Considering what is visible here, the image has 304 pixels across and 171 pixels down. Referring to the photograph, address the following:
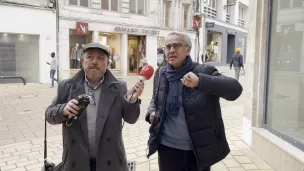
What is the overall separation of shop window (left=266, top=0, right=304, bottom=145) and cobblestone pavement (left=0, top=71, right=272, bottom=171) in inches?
26.0

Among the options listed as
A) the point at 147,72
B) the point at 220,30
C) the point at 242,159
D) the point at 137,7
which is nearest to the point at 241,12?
the point at 220,30

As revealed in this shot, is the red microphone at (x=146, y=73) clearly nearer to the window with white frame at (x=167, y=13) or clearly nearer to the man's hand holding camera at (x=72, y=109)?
the man's hand holding camera at (x=72, y=109)

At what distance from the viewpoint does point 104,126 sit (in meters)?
2.25

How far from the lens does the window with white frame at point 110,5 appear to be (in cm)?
1997

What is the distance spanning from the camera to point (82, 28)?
18609 mm

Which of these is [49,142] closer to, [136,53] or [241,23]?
[136,53]

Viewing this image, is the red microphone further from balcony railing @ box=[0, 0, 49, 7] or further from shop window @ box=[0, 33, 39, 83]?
balcony railing @ box=[0, 0, 49, 7]

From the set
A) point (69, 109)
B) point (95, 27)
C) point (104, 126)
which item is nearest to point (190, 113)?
point (104, 126)

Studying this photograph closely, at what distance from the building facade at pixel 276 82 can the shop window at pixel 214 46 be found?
25644mm

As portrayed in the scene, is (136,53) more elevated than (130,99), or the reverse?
(136,53)

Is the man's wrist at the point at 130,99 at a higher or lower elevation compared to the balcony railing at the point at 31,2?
lower

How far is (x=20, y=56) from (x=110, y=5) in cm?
706

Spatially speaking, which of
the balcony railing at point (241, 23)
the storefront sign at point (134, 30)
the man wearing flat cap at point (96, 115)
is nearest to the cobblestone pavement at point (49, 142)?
the man wearing flat cap at point (96, 115)

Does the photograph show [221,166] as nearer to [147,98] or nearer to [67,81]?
[67,81]
